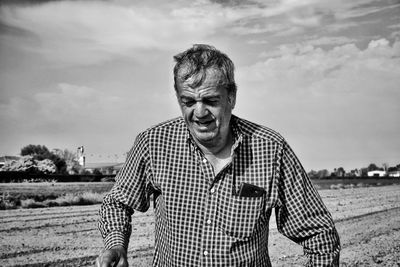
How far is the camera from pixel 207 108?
9.07 feet

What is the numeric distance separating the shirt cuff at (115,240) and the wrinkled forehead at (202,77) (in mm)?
807

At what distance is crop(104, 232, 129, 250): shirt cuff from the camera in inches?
108

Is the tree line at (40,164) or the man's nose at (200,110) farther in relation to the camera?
the tree line at (40,164)

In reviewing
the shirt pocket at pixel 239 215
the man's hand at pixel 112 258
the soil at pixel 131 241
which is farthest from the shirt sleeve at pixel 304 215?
the soil at pixel 131 241

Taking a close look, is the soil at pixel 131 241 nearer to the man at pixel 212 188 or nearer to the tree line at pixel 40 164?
the man at pixel 212 188

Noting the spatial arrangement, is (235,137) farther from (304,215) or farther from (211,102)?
(304,215)

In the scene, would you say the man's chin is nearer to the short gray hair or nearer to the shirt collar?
the shirt collar

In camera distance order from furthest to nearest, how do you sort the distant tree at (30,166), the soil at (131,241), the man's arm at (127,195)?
the distant tree at (30,166), the soil at (131,241), the man's arm at (127,195)

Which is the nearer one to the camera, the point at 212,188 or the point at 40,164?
the point at 212,188

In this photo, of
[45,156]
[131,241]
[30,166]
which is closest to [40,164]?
[30,166]

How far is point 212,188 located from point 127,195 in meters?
0.43

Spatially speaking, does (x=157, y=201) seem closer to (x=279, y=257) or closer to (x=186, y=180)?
(x=186, y=180)

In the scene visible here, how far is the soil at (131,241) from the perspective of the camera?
852cm

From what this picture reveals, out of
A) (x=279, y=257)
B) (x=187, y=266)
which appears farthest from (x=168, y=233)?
(x=279, y=257)
